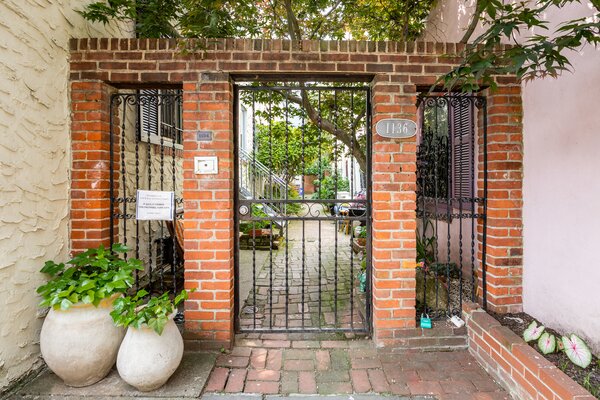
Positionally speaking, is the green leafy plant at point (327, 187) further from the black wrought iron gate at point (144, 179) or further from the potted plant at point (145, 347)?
the potted plant at point (145, 347)

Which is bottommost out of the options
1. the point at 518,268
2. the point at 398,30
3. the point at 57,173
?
the point at 518,268

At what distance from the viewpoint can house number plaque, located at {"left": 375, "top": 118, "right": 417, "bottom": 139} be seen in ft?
9.17

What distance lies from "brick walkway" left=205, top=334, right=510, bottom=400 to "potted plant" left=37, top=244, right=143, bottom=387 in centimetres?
80

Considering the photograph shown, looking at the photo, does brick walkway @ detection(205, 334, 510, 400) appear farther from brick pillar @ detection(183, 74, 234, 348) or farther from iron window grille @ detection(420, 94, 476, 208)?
iron window grille @ detection(420, 94, 476, 208)

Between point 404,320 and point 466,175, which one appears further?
point 466,175

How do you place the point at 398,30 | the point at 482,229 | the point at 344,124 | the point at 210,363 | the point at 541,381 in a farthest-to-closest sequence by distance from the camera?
the point at 344,124 → the point at 398,30 → the point at 482,229 → the point at 210,363 → the point at 541,381

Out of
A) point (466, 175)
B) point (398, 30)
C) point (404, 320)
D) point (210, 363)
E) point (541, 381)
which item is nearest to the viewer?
point (541, 381)

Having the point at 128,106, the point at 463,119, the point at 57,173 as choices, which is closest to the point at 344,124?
the point at 463,119

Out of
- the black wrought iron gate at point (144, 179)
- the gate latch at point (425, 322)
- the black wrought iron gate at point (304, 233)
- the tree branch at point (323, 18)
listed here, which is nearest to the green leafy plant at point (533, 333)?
the gate latch at point (425, 322)

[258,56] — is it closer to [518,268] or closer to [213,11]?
[213,11]

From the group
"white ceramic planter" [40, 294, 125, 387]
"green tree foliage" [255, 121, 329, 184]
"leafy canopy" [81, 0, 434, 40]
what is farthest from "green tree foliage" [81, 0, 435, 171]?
"white ceramic planter" [40, 294, 125, 387]

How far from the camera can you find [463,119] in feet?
13.6

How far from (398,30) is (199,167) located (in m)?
3.64

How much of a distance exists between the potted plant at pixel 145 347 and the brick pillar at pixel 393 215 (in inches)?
67.1
